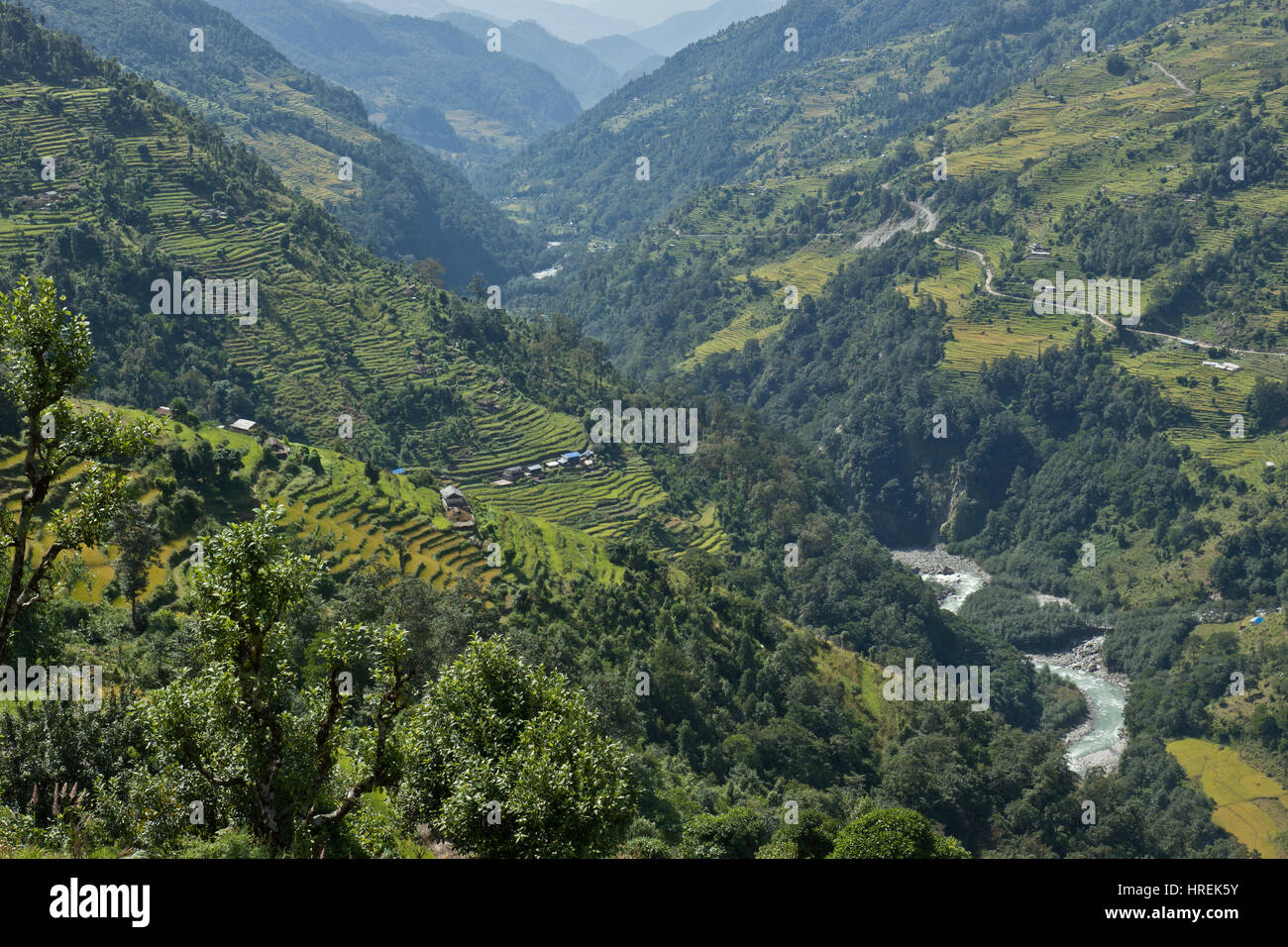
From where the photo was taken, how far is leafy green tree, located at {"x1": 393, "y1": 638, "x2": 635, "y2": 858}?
18.4 metres

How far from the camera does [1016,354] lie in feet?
411

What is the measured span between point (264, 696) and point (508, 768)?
18.3ft

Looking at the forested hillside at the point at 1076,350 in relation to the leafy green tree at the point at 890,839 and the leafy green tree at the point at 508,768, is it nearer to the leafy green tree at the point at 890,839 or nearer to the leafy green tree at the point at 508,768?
the leafy green tree at the point at 890,839

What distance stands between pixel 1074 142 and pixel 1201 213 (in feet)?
109

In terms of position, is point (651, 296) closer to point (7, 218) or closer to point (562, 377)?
point (562, 377)

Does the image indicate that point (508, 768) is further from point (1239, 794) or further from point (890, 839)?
point (1239, 794)

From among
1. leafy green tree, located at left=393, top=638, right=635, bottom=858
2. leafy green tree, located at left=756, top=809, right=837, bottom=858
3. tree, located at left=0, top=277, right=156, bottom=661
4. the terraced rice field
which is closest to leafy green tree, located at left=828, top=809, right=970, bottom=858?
leafy green tree, located at left=756, top=809, right=837, bottom=858

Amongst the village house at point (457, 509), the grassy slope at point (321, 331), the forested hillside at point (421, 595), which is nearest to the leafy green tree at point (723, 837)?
the forested hillside at point (421, 595)

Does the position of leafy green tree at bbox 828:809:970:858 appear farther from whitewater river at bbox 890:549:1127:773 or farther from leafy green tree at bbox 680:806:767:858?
whitewater river at bbox 890:549:1127:773

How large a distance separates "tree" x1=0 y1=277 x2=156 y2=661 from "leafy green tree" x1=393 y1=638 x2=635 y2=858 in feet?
24.4

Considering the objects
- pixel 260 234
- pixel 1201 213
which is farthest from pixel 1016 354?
pixel 260 234

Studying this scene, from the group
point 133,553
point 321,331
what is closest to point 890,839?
point 133,553

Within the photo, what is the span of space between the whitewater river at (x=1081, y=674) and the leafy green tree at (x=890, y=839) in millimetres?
49632
